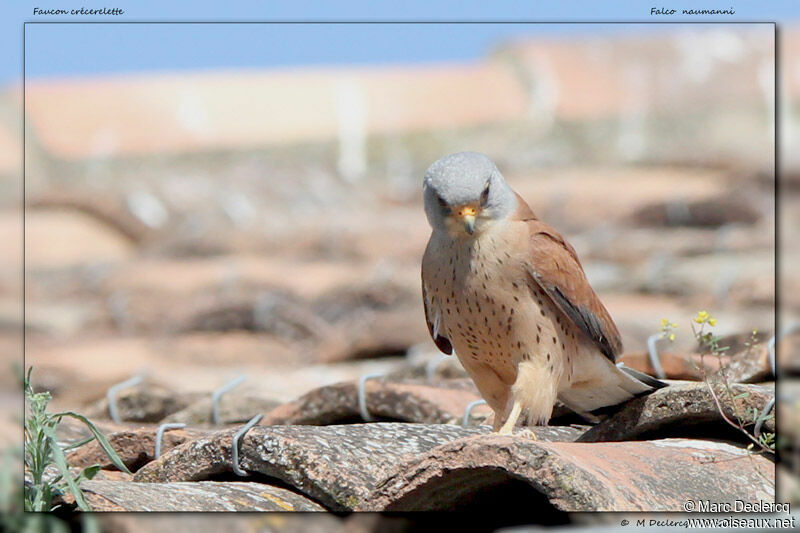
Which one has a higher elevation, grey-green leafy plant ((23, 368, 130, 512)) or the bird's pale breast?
the bird's pale breast

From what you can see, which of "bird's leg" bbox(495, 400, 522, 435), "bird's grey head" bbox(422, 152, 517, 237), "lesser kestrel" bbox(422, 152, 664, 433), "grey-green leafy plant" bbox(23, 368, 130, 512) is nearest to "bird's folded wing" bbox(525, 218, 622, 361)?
"lesser kestrel" bbox(422, 152, 664, 433)

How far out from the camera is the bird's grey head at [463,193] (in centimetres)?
355

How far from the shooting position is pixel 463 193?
354cm

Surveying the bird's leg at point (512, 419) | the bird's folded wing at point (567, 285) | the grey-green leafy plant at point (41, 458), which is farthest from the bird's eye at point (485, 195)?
the grey-green leafy plant at point (41, 458)

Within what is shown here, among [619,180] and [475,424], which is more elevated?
[619,180]

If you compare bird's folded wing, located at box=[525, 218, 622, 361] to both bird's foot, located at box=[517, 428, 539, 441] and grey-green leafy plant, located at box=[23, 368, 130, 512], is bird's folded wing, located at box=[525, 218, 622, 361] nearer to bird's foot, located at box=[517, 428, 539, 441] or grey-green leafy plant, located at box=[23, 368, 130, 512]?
bird's foot, located at box=[517, 428, 539, 441]

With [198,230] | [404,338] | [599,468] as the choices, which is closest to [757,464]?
[599,468]

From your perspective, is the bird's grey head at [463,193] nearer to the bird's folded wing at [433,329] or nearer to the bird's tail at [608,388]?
the bird's folded wing at [433,329]

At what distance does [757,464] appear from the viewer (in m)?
3.40

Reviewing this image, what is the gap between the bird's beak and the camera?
11.7 feet

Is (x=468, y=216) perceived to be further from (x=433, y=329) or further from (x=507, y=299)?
(x=433, y=329)

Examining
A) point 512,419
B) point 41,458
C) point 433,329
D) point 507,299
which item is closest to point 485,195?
point 507,299

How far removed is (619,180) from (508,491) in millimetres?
14915

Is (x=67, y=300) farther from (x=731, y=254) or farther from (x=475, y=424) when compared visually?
(x=475, y=424)
